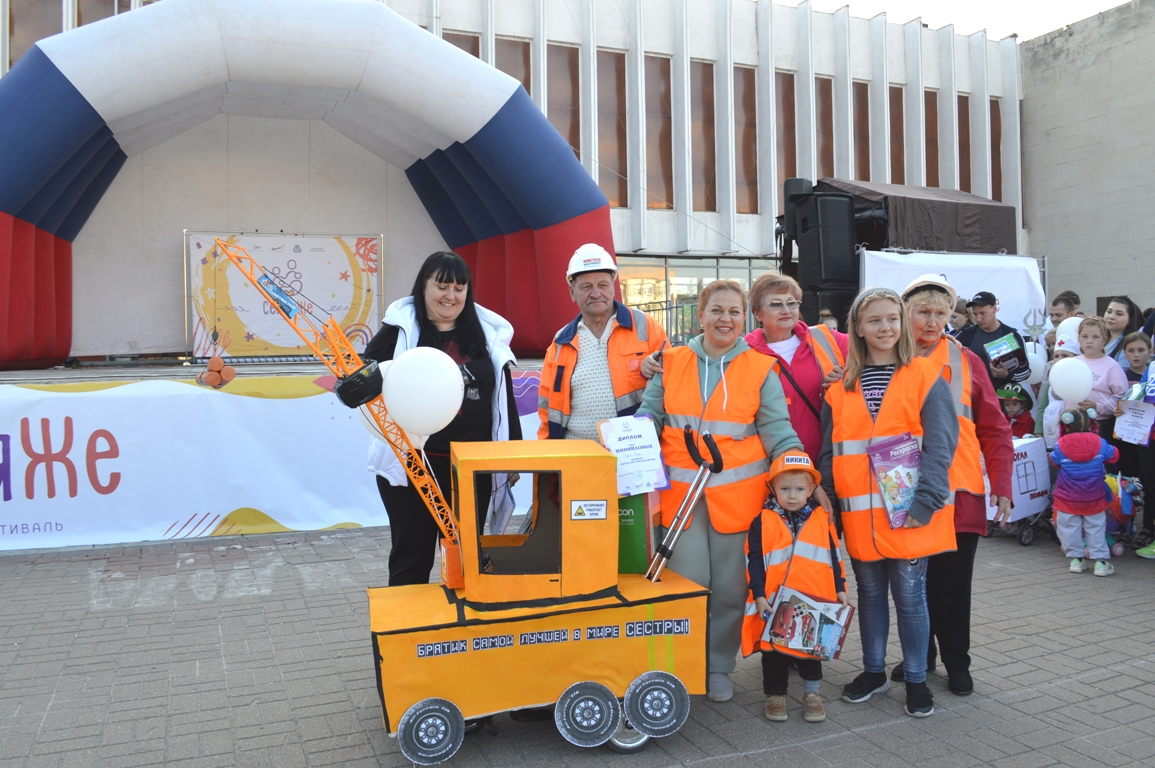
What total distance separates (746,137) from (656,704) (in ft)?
57.9

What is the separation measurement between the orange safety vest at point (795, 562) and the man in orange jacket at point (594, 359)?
891 mm

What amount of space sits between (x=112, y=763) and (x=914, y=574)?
10.5ft

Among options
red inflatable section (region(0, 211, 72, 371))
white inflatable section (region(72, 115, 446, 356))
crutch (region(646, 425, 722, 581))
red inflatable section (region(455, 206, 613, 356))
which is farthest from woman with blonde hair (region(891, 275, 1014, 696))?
white inflatable section (region(72, 115, 446, 356))

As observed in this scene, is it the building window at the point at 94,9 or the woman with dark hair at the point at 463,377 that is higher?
the building window at the point at 94,9

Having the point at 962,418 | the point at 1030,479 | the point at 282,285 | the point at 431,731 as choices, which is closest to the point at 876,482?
the point at 962,418

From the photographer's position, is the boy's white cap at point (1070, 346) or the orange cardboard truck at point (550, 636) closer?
the orange cardboard truck at point (550, 636)

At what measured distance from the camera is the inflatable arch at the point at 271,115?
8.73 metres

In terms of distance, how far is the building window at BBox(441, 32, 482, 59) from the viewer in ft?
54.9

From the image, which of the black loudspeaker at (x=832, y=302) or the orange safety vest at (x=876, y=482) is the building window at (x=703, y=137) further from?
the orange safety vest at (x=876, y=482)

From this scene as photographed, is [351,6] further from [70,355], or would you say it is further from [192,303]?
[70,355]

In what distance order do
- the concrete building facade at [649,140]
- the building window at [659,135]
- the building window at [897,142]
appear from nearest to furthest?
the concrete building facade at [649,140], the building window at [659,135], the building window at [897,142]

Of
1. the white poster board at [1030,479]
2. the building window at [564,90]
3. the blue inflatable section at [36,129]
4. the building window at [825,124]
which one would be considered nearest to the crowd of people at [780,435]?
the white poster board at [1030,479]

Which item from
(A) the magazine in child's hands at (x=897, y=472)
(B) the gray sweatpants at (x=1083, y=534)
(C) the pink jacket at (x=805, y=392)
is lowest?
(B) the gray sweatpants at (x=1083, y=534)

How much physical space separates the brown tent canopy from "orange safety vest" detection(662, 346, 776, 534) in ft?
22.6
